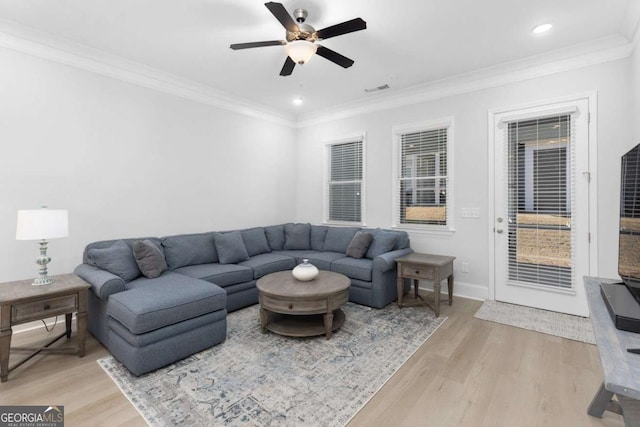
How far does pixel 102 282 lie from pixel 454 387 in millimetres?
2919

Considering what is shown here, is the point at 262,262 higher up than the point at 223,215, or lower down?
lower down

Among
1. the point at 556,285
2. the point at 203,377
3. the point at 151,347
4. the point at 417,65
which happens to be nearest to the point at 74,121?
the point at 151,347

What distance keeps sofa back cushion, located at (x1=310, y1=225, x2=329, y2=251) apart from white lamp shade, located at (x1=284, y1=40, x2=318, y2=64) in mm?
2912

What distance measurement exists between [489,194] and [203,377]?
369 cm

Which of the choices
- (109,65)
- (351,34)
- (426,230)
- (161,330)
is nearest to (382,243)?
(426,230)

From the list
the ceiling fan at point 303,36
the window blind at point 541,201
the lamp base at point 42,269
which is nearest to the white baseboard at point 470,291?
the window blind at point 541,201

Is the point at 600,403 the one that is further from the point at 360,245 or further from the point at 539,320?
the point at 360,245

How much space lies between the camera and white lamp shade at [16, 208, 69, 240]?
2355mm

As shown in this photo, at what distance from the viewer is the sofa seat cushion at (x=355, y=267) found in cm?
371

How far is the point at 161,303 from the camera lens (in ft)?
7.77

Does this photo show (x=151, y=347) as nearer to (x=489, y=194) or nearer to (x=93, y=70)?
(x=93, y=70)

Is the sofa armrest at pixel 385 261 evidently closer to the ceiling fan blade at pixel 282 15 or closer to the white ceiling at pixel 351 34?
the white ceiling at pixel 351 34

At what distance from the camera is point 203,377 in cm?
224

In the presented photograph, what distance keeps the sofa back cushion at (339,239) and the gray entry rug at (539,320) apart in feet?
6.40
